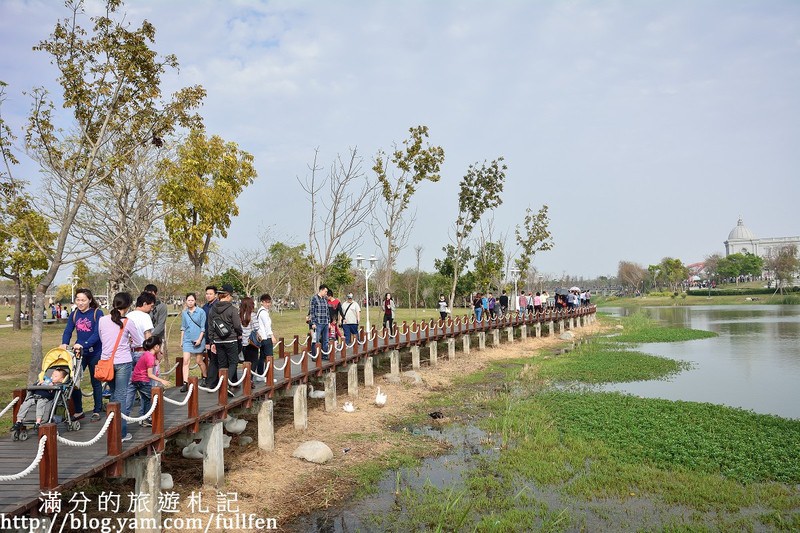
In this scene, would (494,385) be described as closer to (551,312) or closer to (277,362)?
(277,362)

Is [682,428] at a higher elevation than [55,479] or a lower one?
lower

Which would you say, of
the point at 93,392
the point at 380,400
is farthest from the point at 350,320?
the point at 93,392

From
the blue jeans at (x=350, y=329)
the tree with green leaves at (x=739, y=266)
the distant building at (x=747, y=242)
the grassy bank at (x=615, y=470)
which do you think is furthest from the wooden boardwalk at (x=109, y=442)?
the distant building at (x=747, y=242)

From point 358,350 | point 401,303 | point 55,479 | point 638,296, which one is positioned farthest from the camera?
point 638,296

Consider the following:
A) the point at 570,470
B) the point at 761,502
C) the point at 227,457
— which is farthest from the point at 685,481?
the point at 227,457

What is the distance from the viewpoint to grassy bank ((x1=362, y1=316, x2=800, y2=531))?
24.3ft

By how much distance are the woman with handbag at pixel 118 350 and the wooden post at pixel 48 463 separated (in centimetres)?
160

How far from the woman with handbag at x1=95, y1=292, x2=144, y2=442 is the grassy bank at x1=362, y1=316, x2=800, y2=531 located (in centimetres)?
367

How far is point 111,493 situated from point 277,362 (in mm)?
5496

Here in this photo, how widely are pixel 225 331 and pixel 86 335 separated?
1942mm

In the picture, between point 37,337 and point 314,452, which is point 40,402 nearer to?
point 314,452

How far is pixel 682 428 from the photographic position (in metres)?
11.3

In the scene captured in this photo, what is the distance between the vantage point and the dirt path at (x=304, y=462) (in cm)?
806

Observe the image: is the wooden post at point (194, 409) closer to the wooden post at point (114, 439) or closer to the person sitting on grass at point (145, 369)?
the person sitting on grass at point (145, 369)
